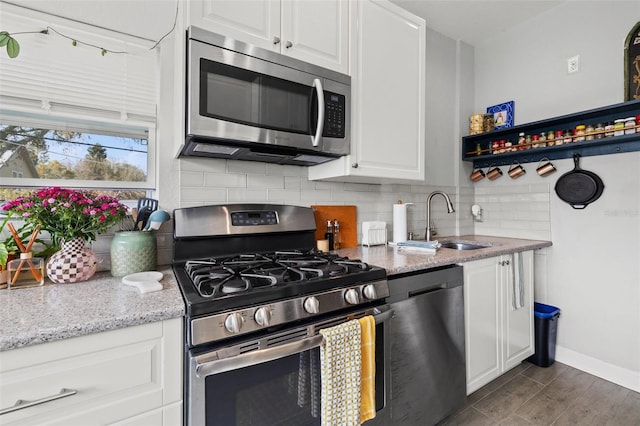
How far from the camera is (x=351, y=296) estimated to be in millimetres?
1178

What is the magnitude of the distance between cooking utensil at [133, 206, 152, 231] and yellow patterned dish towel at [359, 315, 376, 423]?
3.53 feet

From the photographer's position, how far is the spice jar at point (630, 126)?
1.94 m

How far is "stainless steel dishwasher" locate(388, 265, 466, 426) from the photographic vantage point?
1.41 meters

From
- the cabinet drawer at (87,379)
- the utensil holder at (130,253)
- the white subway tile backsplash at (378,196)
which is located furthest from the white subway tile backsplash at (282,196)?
the cabinet drawer at (87,379)

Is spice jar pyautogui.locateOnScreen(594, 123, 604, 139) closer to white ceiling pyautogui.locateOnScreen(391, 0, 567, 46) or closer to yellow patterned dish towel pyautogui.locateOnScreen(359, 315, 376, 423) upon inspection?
white ceiling pyautogui.locateOnScreen(391, 0, 567, 46)

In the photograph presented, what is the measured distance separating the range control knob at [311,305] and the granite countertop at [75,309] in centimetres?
39

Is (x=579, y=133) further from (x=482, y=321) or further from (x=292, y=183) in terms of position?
(x=292, y=183)

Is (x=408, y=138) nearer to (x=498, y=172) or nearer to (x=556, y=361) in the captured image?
(x=498, y=172)

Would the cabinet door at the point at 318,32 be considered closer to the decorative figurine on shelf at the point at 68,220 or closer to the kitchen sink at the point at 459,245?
the decorative figurine on shelf at the point at 68,220

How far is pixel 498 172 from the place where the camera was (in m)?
2.76

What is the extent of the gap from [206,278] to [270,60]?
3.33 ft

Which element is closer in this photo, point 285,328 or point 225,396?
point 225,396

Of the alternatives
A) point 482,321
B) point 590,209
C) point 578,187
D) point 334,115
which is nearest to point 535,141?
point 578,187

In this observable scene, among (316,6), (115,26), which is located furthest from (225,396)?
(316,6)
